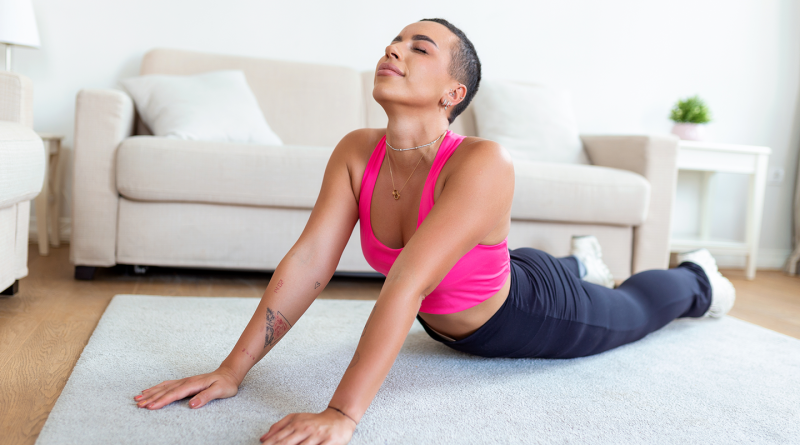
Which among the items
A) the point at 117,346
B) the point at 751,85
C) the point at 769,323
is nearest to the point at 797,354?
the point at 769,323

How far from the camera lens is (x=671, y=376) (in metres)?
1.35

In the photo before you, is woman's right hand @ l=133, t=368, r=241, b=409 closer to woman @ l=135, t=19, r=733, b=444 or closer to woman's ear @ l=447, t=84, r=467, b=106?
woman @ l=135, t=19, r=733, b=444

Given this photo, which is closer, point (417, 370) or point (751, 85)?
point (417, 370)

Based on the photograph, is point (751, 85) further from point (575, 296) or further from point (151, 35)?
point (151, 35)

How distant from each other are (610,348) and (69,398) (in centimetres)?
122

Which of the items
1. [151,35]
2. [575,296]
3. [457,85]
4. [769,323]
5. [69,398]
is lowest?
[769,323]

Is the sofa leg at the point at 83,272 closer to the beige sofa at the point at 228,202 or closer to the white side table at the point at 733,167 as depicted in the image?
the beige sofa at the point at 228,202

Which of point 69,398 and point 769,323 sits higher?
point 69,398

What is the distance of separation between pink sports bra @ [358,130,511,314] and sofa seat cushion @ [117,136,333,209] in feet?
2.69

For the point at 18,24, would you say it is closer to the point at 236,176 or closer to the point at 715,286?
the point at 236,176

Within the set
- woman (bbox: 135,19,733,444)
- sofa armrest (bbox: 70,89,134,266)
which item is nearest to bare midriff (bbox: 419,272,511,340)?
woman (bbox: 135,19,733,444)

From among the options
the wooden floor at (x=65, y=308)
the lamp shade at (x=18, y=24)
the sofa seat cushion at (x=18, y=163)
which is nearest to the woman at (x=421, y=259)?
the wooden floor at (x=65, y=308)

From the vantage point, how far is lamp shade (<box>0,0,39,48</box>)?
91.7 inches

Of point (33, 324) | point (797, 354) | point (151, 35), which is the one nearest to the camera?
point (33, 324)
